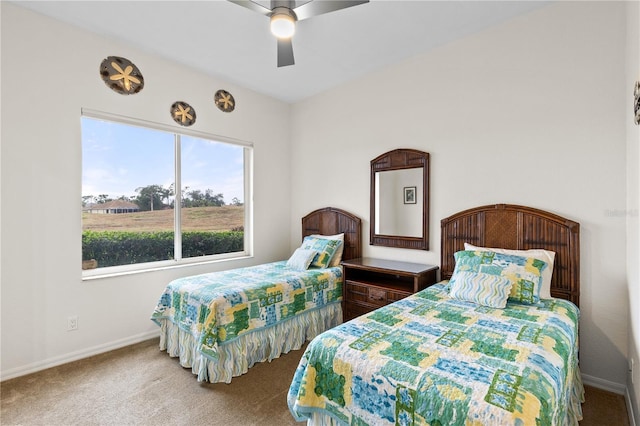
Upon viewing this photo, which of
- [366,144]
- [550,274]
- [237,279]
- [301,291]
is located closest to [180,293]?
[237,279]

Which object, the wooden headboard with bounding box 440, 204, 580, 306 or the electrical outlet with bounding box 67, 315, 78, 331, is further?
the electrical outlet with bounding box 67, 315, 78, 331

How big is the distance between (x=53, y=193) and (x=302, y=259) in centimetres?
233

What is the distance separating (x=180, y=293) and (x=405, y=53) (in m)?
3.17

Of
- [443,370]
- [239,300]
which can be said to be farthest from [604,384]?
[239,300]

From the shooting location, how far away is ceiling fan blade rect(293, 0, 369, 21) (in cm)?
199

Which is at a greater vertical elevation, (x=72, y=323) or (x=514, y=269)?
(x=514, y=269)

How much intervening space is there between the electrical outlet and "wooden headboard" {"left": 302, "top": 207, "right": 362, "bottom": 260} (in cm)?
261

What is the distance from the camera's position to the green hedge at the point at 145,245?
306cm

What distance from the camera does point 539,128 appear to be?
261 centimetres

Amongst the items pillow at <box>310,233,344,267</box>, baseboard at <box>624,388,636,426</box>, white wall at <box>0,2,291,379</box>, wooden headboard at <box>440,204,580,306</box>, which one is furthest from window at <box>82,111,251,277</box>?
baseboard at <box>624,388,636,426</box>

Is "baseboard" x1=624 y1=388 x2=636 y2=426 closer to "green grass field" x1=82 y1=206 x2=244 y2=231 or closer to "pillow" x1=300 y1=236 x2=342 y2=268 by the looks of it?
"pillow" x1=300 y1=236 x2=342 y2=268

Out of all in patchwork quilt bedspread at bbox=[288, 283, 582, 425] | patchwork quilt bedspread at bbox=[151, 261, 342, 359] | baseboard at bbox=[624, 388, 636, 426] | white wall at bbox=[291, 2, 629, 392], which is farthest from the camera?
patchwork quilt bedspread at bbox=[151, 261, 342, 359]

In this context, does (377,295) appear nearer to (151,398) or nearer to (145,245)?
(151,398)

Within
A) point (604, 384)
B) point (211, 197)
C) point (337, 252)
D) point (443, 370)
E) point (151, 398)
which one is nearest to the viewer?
point (443, 370)
